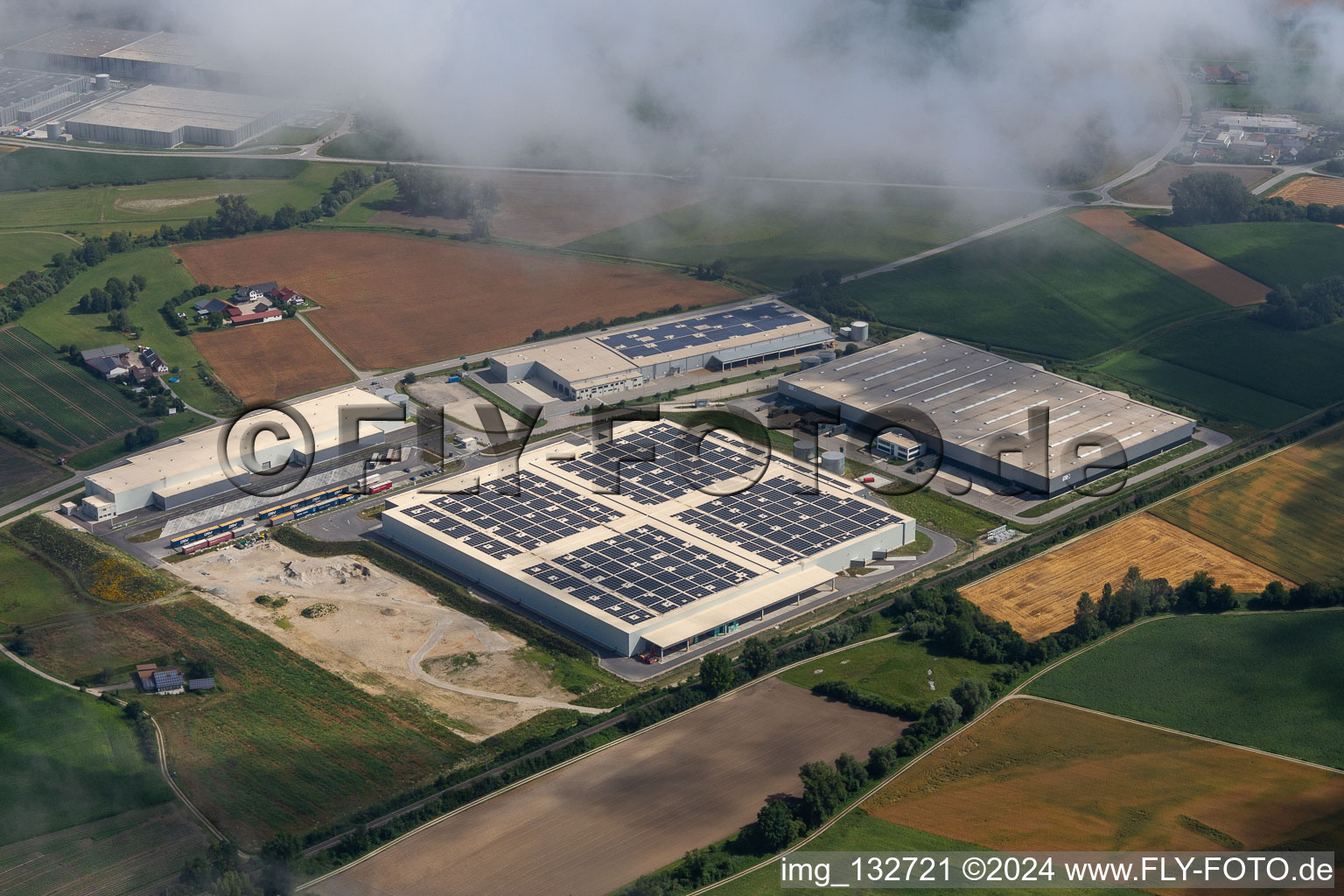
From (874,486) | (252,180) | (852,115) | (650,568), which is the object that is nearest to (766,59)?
(852,115)

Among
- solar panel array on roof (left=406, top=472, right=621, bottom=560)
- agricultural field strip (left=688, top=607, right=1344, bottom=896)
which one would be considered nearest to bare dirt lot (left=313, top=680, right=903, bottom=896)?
agricultural field strip (left=688, top=607, right=1344, bottom=896)

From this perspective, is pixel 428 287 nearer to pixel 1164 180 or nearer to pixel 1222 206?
pixel 1222 206

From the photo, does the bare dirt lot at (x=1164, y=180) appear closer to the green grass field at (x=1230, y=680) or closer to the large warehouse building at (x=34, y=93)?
the green grass field at (x=1230, y=680)

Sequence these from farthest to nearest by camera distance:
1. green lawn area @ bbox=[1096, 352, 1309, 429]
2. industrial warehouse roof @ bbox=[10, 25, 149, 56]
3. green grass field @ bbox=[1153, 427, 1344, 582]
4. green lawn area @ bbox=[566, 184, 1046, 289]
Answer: industrial warehouse roof @ bbox=[10, 25, 149, 56] < green lawn area @ bbox=[566, 184, 1046, 289] < green lawn area @ bbox=[1096, 352, 1309, 429] < green grass field @ bbox=[1153, 427, 1344, 582]

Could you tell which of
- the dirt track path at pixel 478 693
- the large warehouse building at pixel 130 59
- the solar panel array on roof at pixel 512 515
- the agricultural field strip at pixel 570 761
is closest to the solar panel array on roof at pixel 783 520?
the solar panel array on roof at pixel 512 515

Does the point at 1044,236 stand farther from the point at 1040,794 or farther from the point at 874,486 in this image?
the point at 1040,794

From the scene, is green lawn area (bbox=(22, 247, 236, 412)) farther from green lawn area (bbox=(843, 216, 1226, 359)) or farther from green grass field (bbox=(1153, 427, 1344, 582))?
green grass field (bbox=(1153, 427, 1344, 582))
